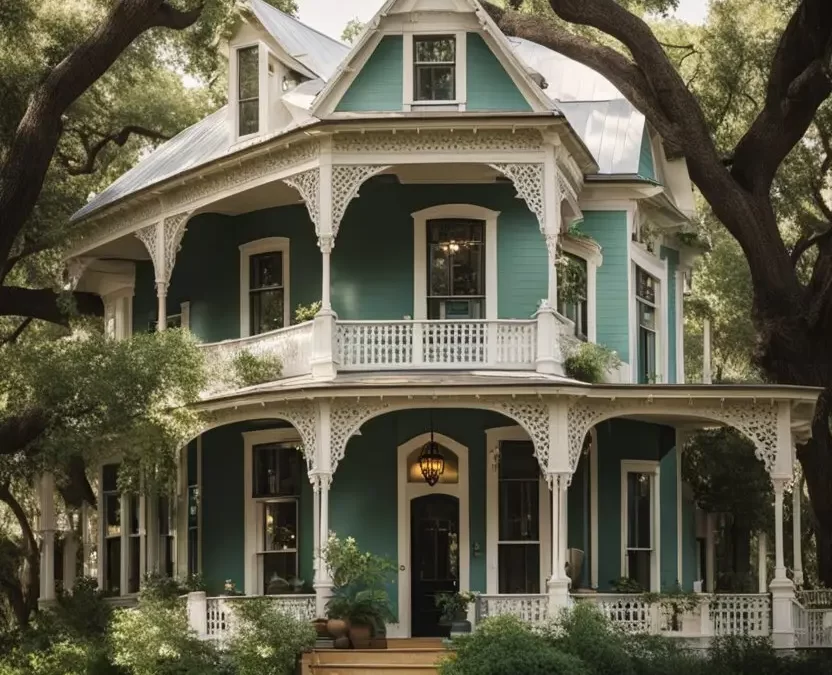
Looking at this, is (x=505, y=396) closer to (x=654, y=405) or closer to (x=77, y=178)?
(x=654, y=405)

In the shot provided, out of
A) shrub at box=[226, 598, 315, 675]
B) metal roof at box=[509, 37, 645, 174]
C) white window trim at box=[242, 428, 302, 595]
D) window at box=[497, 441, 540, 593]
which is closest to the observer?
shrub at box=[226, 598, 315, 675]

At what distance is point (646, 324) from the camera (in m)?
31.1

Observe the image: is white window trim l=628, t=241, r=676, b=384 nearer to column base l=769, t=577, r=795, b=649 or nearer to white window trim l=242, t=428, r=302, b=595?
column base l=769, t=577, r=795, b=649

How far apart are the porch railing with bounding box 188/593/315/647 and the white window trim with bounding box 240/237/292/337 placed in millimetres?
5059

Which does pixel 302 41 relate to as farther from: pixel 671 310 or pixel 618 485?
pixel 618 485

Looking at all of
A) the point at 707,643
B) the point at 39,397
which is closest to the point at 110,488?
the point at 39,397

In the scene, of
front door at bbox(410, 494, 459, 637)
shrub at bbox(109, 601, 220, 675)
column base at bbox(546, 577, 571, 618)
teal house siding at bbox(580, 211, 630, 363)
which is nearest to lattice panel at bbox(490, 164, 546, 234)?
teal house siding at bbox(580, 211, 630, 363)

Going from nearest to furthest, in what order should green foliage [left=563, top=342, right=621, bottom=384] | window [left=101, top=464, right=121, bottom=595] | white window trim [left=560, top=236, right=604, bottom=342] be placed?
green foliage [left=563, top=342, right=621, bottom=384] → white window trim [left=560, top=236, right=604, bottom=342] → window [left=101, top=464, right=121, bottom=595]

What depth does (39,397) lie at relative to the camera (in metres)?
26.9

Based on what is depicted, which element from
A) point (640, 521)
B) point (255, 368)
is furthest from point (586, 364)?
point (255, 368)

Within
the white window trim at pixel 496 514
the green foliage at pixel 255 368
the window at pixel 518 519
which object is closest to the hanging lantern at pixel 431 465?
the white window trim at pixel 496 514

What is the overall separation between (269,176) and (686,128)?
752 cm

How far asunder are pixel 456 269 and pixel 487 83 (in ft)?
9.94

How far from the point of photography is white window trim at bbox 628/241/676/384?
29.9 meters
